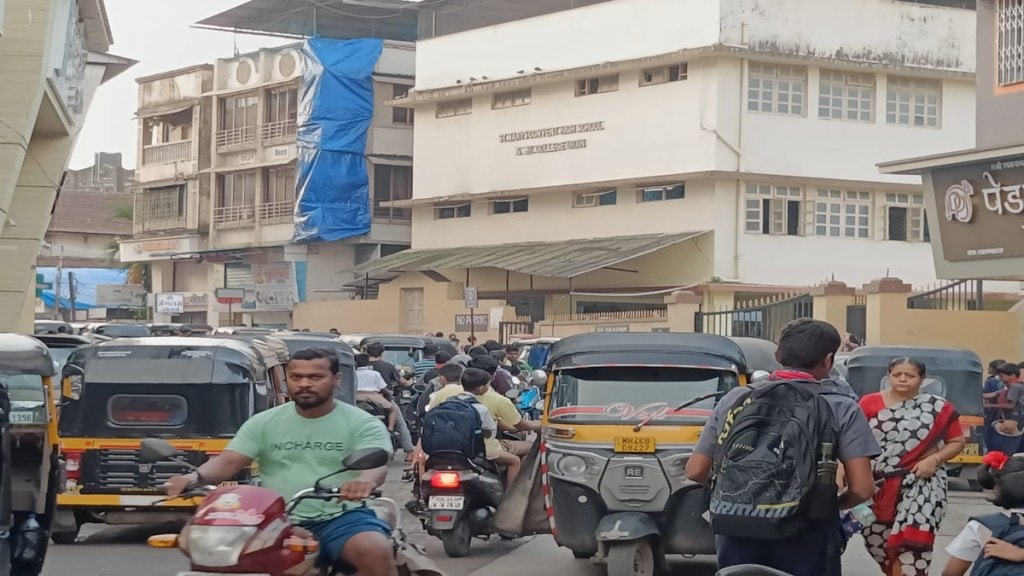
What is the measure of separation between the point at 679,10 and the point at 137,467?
3297cm

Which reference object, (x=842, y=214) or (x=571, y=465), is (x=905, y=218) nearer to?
(x=842, y=214)

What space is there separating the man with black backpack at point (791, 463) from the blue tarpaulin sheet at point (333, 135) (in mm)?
51213

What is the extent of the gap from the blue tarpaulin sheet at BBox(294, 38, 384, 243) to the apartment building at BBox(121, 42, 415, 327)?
0.76 feet

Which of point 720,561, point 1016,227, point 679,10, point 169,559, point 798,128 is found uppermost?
point 679,10

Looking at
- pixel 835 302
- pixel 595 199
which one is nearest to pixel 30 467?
pixel 835 302

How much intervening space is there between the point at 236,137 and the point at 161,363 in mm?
47414

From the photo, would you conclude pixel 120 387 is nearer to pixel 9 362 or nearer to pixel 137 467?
pixel 137 467

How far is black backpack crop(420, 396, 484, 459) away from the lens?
43.8 ft

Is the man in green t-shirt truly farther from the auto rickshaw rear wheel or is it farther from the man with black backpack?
the auto rickshaw rear wheel

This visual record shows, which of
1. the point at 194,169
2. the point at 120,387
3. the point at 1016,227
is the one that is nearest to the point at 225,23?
the point at 194,169

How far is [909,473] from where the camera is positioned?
8.95 m

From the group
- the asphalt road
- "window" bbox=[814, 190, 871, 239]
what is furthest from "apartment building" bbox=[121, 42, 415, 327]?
the asphalt road

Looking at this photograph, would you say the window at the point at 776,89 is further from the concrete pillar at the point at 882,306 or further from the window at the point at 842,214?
the concrete pillar at the point at 882,306

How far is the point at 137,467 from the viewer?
46.4ft
